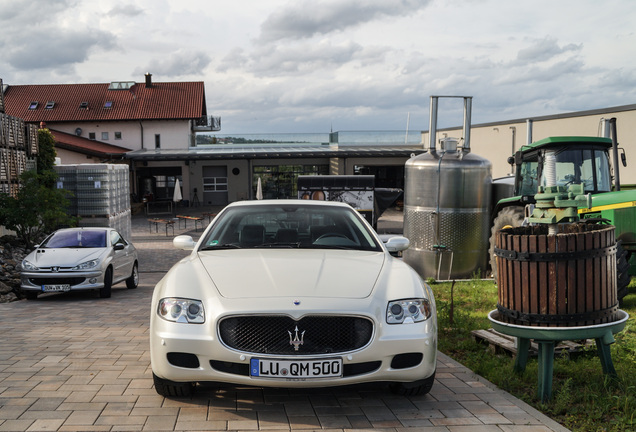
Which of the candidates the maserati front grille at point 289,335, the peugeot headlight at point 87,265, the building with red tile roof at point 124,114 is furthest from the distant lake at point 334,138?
the maserati front grille at point 289,335

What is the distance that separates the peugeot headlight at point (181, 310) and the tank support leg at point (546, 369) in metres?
2.51

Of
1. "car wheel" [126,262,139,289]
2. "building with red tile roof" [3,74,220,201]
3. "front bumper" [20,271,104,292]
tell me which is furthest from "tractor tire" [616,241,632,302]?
"building with red tile roof" [3,74,220,201]

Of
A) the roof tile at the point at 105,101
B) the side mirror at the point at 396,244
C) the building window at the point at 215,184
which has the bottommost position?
the side mirror at the point at 396,244

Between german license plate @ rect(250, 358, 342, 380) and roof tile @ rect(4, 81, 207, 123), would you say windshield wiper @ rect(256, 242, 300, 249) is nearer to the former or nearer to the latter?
german license plate @ rect(250, 358, 342, 380)

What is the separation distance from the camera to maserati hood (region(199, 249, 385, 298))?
4.46m

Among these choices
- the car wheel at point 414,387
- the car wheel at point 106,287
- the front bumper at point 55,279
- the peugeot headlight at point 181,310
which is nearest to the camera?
the peugeot headlight at point 181,310

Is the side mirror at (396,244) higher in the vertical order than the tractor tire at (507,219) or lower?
higher

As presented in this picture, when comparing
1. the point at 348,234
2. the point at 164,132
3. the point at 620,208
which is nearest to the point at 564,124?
the point at 620,208

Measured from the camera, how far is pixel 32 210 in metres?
16.8

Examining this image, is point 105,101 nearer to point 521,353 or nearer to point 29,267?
point 29,267

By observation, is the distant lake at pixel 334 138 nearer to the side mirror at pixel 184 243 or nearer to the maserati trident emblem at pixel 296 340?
the side mirror at pixel 184 243

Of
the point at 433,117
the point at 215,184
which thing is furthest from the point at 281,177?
the point at 433,117

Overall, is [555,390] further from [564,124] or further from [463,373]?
[564,124]

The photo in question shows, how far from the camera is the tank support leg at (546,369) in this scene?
15.6 ft
